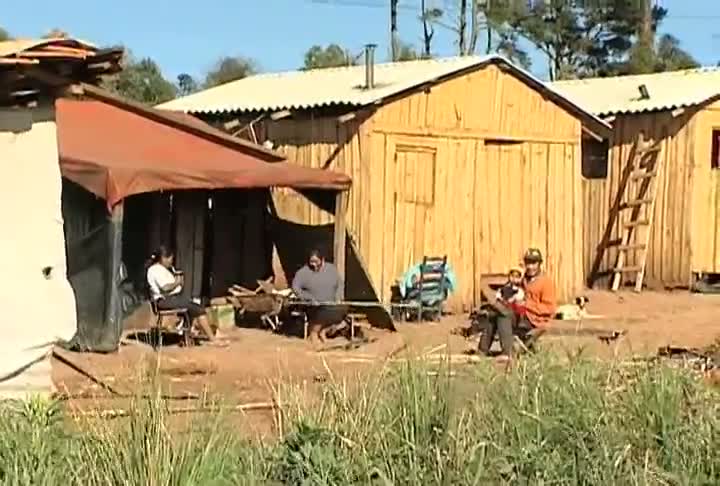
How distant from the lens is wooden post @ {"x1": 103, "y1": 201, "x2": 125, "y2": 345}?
49.9ft

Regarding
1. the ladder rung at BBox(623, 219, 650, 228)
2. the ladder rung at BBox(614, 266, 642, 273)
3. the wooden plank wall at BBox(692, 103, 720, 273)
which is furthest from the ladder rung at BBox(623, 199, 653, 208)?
the ladder rung at BBox(614, 266, 642, 273)

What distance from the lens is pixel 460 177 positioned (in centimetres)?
2052

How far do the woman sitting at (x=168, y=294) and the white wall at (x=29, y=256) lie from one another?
249 inches

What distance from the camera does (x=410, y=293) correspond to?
1938cm

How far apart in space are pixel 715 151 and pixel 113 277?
1218 centimetres

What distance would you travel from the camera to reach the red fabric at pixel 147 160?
15242 mm

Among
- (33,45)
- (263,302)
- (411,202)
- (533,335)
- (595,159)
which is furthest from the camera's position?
(595,159)

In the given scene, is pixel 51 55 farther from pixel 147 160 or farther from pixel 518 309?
pixel 147 160

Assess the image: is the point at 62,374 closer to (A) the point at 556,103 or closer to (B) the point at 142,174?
(B) the point at 142,174

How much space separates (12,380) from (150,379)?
275 centimetres

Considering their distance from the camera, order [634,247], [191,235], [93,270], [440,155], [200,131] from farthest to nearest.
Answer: [634,247], [440,155], [191,235], [200,131], [93,270]

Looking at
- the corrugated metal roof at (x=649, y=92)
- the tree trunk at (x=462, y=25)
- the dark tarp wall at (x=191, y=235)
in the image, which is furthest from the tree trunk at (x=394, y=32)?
the dark tarp wall at (x=191, y=235)

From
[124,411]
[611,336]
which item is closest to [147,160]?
[611,336]

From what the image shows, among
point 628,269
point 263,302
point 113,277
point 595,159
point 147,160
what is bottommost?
point 263,302
